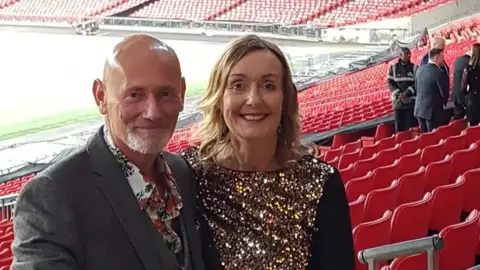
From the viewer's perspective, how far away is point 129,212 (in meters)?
1.15

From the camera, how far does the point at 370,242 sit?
8.56 feet

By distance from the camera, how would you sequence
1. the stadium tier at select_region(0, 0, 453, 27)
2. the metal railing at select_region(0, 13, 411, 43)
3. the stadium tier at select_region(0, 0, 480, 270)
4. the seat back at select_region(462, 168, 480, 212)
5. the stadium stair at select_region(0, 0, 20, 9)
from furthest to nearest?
1. the stadium stair at select_region(0, 0, 20, 9)
2. the stadium tier at select_region(0, 0, 453, 27)
3. the metal railing at select_region(0, 13, 411, 43)
4. the seat back at select_region(462, 168, 480, 212)
5. the stadium tier at select_region(0, 0, 480, 270)

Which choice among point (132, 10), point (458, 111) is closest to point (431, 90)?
point (458, 111)

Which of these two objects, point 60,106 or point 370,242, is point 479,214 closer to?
point 370,242

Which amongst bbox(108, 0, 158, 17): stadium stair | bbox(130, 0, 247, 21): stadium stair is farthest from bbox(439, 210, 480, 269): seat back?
bbox(108, 0, 158, 17): stadium stair

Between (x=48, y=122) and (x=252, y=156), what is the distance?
12.3 meters

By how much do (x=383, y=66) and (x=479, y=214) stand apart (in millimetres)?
10393

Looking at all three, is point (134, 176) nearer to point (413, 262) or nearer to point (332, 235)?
point (332, 235)

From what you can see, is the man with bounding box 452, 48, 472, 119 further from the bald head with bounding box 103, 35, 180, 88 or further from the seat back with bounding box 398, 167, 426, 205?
the bald head with bounding box 103, 35, 180, 88

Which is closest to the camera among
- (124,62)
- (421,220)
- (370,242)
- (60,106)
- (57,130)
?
(124,62)

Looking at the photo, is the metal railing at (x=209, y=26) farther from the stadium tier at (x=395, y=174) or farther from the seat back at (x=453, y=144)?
the seat back at (x=453, y=144)

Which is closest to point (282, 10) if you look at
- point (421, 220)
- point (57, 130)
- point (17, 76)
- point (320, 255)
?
point (17, 76)

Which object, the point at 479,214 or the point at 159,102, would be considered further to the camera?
the point at 479,214

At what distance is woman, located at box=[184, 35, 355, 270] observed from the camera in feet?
4.88
